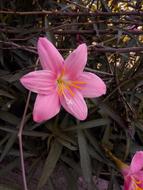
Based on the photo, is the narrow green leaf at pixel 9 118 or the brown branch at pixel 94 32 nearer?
the narrow green leaf at pixel 9 118

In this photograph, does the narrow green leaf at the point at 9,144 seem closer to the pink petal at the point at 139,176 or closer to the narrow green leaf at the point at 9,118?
the narrow green leaf at the point at 9,118

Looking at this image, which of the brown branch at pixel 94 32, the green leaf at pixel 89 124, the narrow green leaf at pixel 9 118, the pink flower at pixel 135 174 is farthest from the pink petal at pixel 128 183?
the brown branch at pixel 94 32

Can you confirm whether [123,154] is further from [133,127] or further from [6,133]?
[6,133]

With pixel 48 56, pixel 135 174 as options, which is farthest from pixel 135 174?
pixel 48 56

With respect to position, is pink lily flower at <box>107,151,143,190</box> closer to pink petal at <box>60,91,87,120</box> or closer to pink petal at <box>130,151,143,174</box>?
pink petal at <box>130,151,143,174</box>

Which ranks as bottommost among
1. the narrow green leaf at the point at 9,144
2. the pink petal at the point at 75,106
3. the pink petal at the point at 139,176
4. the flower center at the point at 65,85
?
the pink petal at the point at 139,176

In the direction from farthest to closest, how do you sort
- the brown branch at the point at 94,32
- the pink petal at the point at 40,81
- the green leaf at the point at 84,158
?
1. the brown branch at the point at 94,32
2. the green leaf at the point at 84,158
3. the pink petal at the point at 40,81

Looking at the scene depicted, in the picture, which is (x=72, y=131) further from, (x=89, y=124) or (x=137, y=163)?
(x=137, y=163)

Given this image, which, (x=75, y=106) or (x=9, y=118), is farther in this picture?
(x=9, y=118)
